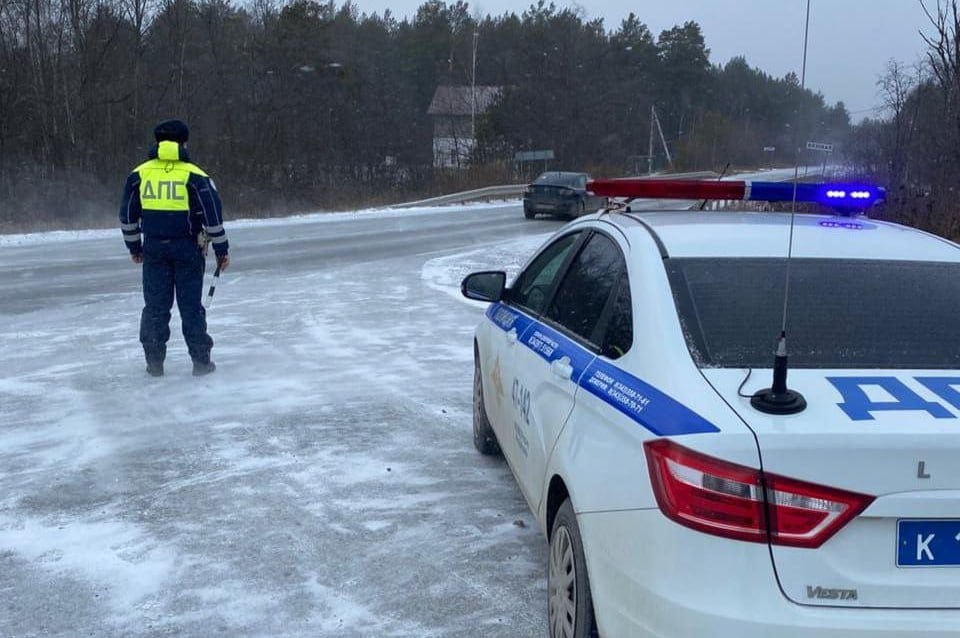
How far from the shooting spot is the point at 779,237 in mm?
3750

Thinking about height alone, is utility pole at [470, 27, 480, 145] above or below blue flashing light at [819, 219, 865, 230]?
above

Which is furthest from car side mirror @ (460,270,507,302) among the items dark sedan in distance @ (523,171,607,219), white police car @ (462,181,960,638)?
dark sedan in distance @ (523,171,607,219)

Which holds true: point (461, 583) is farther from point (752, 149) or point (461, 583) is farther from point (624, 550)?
point (752, 149)

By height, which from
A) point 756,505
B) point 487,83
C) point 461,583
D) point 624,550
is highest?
point 487,83

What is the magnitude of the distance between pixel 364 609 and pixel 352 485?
1517 millimetres

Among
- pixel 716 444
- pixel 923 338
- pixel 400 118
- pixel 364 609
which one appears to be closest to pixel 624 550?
pixel 716 444

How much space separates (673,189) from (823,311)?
3.96 ft

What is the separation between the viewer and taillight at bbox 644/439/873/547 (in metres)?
2.46

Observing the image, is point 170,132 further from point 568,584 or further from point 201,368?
point 568,584

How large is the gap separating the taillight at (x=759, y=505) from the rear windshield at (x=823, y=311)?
0.50 meters

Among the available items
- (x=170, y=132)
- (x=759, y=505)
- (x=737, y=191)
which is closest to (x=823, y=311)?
(x=759, y=505)

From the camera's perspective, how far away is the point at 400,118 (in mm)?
45531

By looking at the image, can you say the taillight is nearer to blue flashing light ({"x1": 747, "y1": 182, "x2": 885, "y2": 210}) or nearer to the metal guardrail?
blue flashing light ({"x1": 747, "y1": 182, "x2": 885, "y2": 210})

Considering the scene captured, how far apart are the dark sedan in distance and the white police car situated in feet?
79.0
